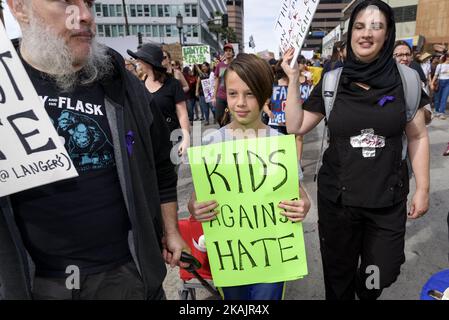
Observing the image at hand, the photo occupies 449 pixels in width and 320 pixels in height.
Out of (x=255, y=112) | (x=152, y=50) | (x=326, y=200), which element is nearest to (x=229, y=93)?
(x=255, y=112)

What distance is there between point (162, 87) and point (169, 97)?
15 centimetres

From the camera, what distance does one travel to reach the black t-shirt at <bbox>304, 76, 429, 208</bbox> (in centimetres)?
189

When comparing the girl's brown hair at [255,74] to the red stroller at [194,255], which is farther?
the red stroller at [194,255]

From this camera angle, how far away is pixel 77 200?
1324 mm

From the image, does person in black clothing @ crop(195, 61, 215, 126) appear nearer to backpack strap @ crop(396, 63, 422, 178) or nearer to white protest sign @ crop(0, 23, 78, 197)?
backpack strap @ crop(396, 63, 422, 178)

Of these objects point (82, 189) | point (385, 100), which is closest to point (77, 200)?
point (82, 189)

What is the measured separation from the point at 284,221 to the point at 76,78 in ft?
3.80

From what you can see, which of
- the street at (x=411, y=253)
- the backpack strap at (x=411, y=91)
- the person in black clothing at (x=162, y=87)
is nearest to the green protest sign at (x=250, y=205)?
the backpack strap at (x=411, y=91)

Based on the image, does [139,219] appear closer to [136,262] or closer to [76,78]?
[136,262]

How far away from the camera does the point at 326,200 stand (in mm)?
2182

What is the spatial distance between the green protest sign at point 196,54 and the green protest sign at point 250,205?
13.5 meters

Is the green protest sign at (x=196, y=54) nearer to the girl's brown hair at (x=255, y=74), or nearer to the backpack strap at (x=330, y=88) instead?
the backpack strap at (x=330, y=88)

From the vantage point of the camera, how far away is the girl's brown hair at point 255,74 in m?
1.80

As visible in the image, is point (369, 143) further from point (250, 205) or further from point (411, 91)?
point (250, 205)
